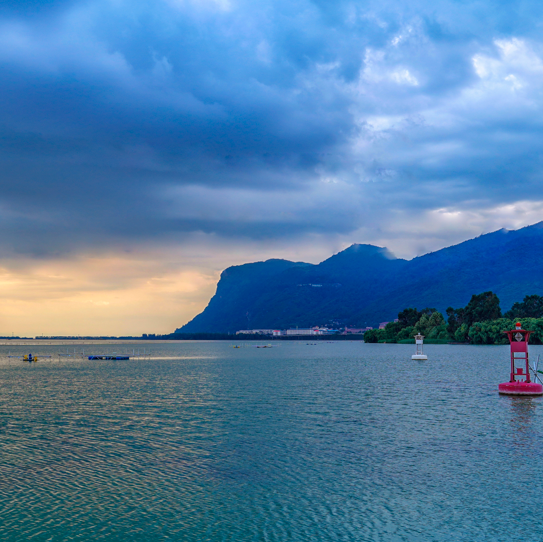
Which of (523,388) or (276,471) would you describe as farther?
(523,388)

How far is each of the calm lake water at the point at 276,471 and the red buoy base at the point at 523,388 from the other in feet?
6.11

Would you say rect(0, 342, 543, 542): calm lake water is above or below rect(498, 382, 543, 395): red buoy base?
below

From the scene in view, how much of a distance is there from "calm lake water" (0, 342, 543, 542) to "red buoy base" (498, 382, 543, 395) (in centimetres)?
186

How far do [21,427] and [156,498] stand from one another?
27864 millimetres

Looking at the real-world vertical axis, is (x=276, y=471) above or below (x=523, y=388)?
below

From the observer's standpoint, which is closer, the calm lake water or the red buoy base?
the calm lake water

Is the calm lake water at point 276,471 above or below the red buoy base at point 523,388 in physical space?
below

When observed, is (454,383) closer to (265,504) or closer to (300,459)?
(300,459)

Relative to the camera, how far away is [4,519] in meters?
23.3

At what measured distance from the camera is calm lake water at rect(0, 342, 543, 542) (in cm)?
2216

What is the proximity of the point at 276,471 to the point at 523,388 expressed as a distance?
43.7 m

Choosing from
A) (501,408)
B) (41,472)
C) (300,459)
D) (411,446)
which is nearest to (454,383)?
(501,408)

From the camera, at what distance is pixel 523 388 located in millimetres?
62406

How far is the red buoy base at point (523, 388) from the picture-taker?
2443 inches
